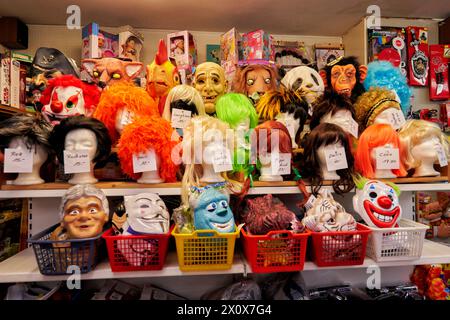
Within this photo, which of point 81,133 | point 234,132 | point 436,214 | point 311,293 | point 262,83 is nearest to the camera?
point 81,133

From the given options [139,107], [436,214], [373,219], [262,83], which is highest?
[262,83]

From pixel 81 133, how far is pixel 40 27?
5.87ft

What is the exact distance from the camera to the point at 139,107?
1.28 meters

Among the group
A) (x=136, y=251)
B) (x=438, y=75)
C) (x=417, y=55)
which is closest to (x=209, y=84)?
(x=136, y=251)

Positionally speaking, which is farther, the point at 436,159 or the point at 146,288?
the point at 146,288

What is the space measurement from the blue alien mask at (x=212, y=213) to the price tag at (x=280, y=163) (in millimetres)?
288

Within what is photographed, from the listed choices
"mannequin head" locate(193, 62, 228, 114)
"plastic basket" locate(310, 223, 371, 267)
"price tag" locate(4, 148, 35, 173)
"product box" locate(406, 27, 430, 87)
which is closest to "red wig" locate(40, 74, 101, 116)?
"price tag" locate(4, 148, 35, 173)

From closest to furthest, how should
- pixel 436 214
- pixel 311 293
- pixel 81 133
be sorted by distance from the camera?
pixel 81 133, pixel 311 293, pixel 436 214

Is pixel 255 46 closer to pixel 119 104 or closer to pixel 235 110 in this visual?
pixel 235 110

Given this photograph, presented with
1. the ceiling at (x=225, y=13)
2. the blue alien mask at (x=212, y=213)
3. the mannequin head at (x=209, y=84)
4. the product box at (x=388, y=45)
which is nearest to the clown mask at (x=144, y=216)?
the blue alien mask at (x=212, y=213)

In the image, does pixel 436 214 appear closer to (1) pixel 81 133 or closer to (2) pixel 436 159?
(2) pixel 436 159

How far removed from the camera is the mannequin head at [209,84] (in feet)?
4.93

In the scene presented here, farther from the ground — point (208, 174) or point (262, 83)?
point (262, 83)

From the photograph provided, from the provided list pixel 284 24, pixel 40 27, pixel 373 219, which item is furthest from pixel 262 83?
pixel 40 27
